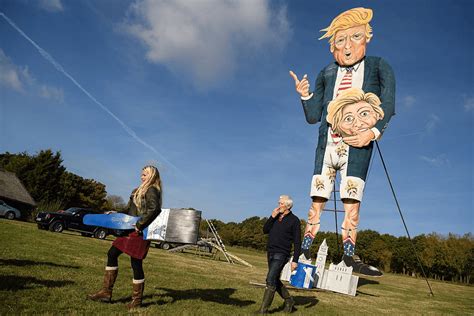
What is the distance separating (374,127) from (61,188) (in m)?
43.7

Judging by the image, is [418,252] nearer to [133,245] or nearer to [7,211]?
[7,211]

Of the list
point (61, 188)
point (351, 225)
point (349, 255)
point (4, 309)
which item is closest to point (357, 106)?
point (351, 225)

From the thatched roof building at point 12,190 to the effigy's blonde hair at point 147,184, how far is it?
1355 inches

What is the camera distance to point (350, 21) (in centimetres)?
1405

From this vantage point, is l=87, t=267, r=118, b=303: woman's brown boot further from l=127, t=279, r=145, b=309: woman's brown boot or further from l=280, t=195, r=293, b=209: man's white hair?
l=280, t=195, r=293, b=209: man's white hair

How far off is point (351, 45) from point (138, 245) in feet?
Result: 38.5

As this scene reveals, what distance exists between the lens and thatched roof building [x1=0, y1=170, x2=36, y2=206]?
34.1 m

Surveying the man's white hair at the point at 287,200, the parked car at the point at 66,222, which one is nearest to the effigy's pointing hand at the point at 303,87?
the man's white hair at the point at 287,200

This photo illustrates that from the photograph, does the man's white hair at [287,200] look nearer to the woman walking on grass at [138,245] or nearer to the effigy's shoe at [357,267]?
the woman walking on grass at [138,245]

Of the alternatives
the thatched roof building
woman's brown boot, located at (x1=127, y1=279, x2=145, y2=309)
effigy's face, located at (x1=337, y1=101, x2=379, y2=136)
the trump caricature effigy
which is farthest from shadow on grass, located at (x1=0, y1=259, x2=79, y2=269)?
the thatched roof building

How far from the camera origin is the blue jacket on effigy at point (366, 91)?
1283 centimetres

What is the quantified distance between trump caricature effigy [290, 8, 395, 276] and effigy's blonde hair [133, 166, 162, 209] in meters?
8.70

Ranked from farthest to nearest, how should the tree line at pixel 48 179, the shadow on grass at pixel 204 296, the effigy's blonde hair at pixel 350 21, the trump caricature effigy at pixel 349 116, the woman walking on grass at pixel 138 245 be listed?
the tree line at pixel 48 179 < the effigy's blonde hair at pixel 350 21 < the trump caricature effigy at pixel 349 116 < the shadow on grass at pixel 204 296 < the woman walking on grass at pixel 138 245

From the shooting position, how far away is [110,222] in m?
5.60
